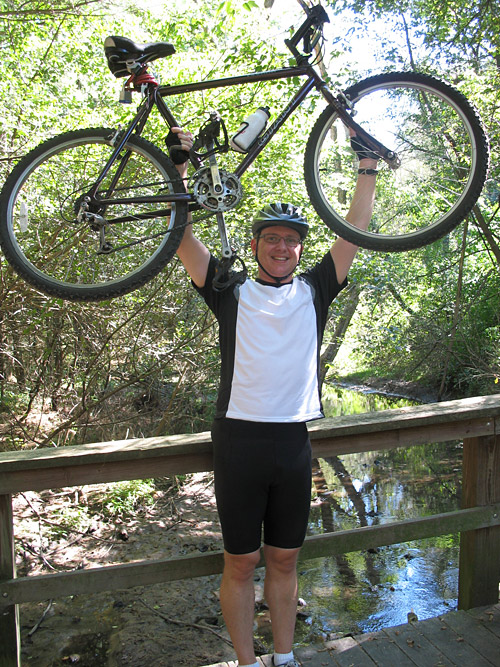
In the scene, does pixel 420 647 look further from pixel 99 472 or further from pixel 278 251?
pixel 278 251

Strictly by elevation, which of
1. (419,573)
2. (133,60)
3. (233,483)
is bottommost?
(419,573)

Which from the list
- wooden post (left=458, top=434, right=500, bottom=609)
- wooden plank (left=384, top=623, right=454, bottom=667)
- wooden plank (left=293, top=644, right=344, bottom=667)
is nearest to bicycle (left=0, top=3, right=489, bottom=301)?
wooden post (left=458, top=434, right=500, bottom=609)

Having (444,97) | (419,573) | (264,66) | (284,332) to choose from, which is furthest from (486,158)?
(419,573)

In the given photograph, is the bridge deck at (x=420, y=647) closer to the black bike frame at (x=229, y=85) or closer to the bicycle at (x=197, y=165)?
the bicycle at (x=197, y=165)

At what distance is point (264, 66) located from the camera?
469 centimetres

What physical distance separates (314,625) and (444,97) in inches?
134

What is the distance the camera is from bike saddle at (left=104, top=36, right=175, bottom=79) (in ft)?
7.00

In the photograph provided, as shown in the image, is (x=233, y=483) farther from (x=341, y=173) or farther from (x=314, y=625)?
(x=341, y=173)

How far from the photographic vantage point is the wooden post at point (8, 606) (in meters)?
1.85

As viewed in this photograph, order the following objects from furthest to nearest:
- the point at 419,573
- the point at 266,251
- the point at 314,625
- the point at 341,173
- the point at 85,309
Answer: the point at 341,173 → the point at 85,309 → the point at 419,573 → the point at 314,625 → the point at 266,251

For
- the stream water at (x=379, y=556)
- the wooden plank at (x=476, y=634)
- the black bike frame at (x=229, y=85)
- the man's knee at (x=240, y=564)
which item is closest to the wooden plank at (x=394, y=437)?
the man's knee at (x=240, y=564)

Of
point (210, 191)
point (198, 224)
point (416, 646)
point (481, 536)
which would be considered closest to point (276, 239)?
point (210, 191)

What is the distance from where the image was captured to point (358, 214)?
2.21 metres

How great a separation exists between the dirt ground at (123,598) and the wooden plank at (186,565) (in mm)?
1753
